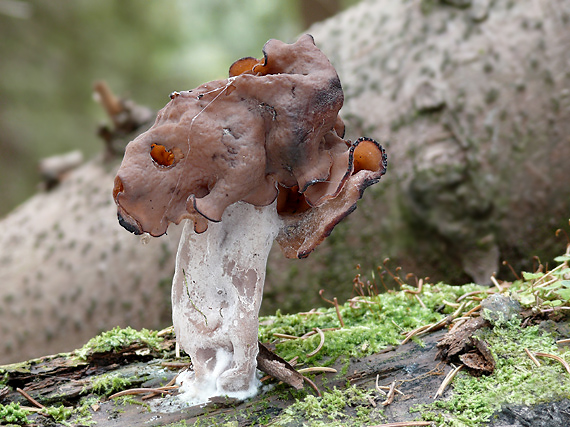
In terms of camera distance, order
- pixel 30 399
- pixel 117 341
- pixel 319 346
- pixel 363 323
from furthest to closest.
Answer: pixel 363 323, pixel 117 341, pixel 319 346, pixel 30 399

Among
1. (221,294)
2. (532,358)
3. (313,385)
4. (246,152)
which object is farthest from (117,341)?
(532,358)

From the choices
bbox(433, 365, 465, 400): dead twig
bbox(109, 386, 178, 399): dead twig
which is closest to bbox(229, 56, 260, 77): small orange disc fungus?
bbox(109, 386, 178, 399): dead twig

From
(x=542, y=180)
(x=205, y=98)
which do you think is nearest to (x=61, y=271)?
(x=205, y=98)

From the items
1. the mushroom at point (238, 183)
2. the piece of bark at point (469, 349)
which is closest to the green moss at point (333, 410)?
the mushroom at point (238, 183)

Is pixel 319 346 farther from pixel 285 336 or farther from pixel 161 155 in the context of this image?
pixel 161 155

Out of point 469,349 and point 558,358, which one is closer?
point 558,358

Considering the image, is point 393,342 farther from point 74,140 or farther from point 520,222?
point 74,140

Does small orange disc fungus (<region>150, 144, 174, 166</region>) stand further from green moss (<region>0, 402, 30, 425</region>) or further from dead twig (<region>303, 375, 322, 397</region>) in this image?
green moss (<region>0, 402, 30, 425</region>)

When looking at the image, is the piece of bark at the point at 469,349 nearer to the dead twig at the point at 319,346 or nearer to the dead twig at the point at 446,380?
the dead twig at the point at 446,380
